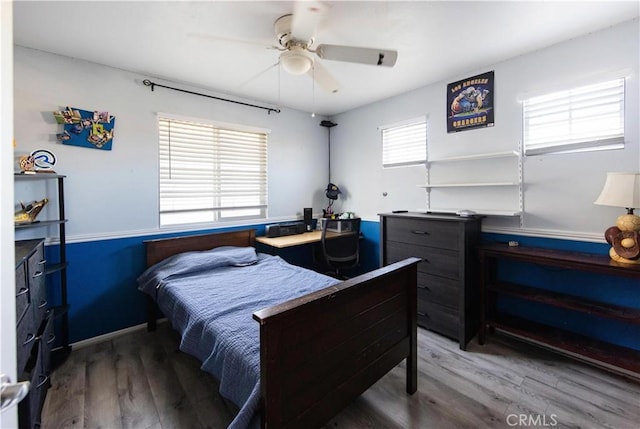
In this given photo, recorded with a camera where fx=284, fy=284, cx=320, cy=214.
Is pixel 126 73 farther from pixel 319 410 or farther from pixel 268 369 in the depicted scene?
pixel 319 410

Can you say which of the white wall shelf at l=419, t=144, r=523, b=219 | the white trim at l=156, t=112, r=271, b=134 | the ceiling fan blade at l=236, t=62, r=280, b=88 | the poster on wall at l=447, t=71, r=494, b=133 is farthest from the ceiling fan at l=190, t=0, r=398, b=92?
the white wall shelf at l=419, t=144, r=523, b=219

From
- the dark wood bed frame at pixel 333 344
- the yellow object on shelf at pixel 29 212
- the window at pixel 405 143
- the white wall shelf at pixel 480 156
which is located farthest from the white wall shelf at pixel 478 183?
the yellow object on shelf at pixel 29 212

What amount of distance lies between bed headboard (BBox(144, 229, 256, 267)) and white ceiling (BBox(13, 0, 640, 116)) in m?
1.65

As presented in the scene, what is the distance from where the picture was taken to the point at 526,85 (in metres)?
2.48

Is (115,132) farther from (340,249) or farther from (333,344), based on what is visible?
(333,344)

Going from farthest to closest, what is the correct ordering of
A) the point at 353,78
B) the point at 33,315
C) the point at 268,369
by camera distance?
the point at 353,78 < the point at 33,315 < the point at 268,369

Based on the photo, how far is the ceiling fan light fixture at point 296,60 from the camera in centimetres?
187

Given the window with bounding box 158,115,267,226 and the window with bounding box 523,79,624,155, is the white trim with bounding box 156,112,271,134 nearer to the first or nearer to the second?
the window with bounding box 158,115,267,226

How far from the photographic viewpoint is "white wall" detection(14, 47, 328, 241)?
2.28m

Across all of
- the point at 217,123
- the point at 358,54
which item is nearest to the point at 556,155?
the point at 358,54

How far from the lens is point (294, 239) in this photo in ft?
11.2

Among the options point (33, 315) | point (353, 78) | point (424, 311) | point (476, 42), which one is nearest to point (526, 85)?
point (476, 42)

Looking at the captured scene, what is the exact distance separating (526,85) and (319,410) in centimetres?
296

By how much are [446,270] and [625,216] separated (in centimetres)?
123
